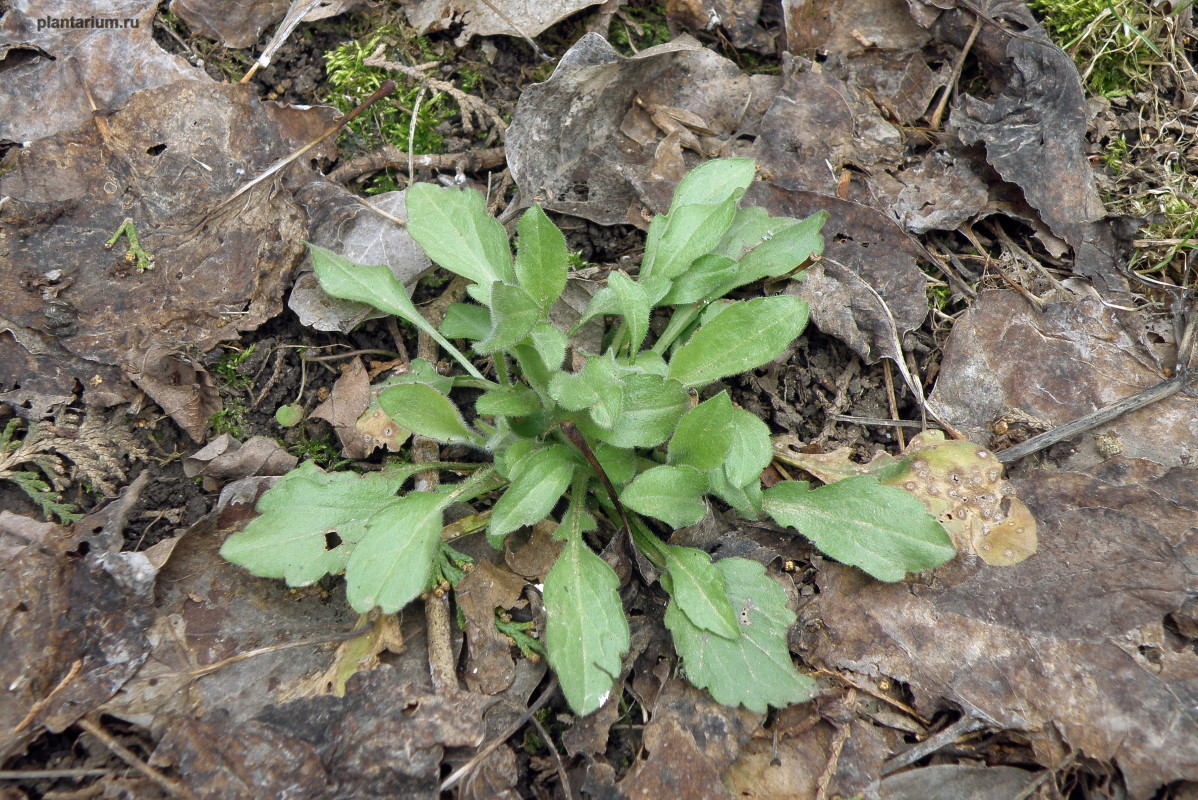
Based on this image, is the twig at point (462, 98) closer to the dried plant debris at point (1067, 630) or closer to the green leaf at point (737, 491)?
the green leaf at point (737, 491)

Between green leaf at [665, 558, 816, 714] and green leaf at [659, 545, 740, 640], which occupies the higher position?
green leaf at [659, 545, 740, 640]

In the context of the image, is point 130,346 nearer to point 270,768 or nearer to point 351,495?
point 351,495

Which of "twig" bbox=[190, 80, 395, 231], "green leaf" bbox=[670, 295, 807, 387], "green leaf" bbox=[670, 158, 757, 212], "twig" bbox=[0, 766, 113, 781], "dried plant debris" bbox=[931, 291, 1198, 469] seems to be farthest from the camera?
"twig" bbox=[190, 80, 395, 231]

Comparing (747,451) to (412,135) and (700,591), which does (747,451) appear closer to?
(700,591)

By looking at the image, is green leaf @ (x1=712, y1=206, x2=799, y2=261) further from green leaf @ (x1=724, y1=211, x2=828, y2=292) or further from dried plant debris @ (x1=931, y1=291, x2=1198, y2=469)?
dried plant debris @ (x1=931, y1=291, x2=1198, y2=469)

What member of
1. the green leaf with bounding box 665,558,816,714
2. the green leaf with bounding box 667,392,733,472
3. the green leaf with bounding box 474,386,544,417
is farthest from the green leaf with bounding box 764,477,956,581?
the green leaf with bounding box 474,386,544,417

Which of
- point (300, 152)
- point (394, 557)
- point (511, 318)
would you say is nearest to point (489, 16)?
point (300, 152)


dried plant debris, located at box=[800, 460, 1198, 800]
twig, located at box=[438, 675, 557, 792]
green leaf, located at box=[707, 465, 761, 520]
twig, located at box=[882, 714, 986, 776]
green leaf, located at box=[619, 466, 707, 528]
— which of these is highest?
green leaf, located at box=[619, 466, 707, 528]
